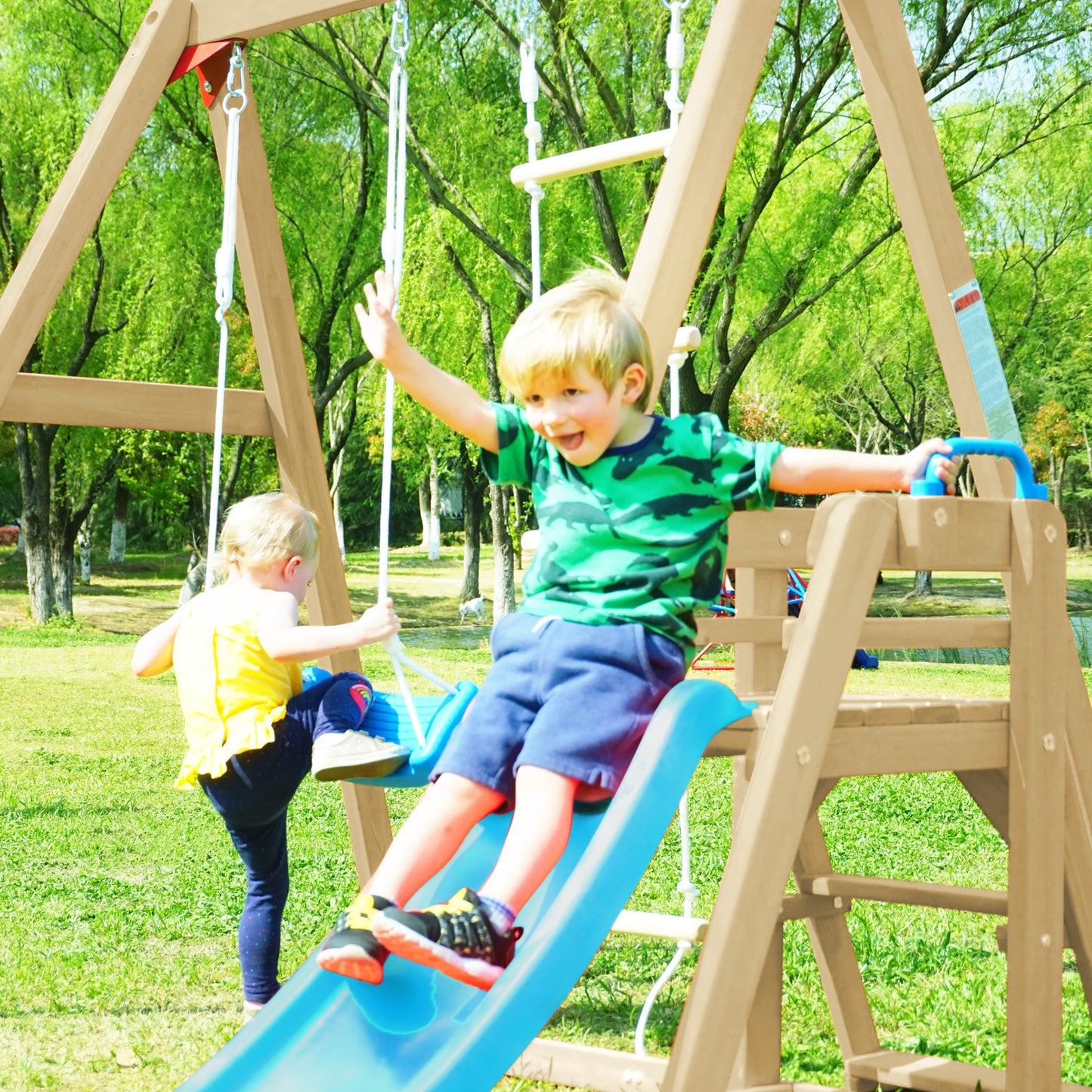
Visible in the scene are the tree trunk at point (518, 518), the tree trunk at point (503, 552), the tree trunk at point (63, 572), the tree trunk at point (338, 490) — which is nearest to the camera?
the tree trunk at point (503, 552)

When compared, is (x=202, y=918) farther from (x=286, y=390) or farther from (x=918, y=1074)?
(x=918, y=1074)

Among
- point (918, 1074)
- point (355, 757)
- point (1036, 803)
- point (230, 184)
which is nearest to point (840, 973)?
point (918, 1074)

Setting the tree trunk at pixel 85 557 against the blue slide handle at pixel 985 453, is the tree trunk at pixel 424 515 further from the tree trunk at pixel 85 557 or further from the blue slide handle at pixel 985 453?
the blue slide handle at pixel 985 453

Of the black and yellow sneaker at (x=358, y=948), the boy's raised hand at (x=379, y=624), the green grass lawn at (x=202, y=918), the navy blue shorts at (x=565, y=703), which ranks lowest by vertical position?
the green grass lawn at (x=202, y=918)

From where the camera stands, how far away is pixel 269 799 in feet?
11.0

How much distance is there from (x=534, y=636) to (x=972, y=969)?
2979 millimetres

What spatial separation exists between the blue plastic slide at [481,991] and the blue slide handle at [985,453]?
1.69 ft

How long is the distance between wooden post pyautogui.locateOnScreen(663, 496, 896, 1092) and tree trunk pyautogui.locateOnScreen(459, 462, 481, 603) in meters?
24.2

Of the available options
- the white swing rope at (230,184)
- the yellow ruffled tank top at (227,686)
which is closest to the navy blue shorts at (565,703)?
the yellow ruffled tank top at (227,686)

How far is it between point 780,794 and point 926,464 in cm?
70

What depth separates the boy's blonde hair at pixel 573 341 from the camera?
8.26 feet

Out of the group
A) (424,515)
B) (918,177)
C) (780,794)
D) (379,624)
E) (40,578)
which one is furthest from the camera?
(424,515)

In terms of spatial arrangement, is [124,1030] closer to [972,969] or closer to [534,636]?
[534,636]

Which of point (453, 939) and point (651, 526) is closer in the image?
point (453, 939)
